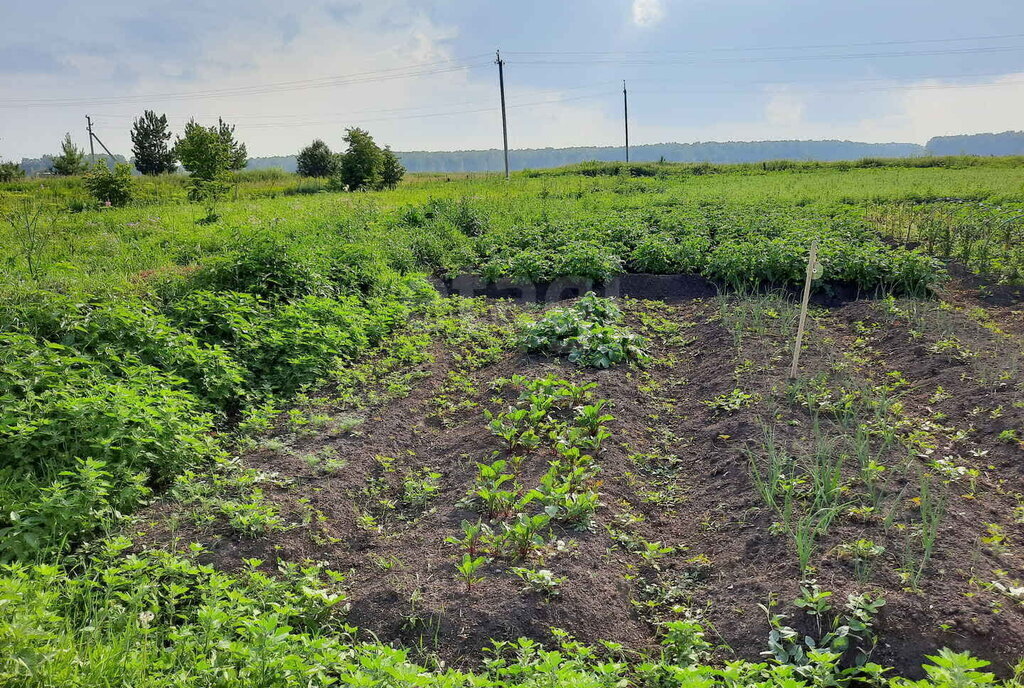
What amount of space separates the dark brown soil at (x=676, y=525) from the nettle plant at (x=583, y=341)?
0.21 m

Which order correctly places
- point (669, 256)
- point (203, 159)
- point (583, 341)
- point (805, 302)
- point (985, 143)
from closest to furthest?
point (805, 302), point (583, 341), point (669, 256), point (203, 159), point (985, 143)

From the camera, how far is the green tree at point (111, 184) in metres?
19.7

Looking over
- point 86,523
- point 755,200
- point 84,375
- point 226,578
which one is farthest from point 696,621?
point 755,200

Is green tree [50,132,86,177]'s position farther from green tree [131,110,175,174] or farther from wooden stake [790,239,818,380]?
wooden stake [790,239,818,380]

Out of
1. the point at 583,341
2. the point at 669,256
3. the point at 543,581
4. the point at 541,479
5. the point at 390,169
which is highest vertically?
the point at 390,169

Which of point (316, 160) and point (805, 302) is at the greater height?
point (316, 160)

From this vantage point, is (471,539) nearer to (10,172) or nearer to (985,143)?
(10,172)

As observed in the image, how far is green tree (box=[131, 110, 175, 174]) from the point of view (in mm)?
43438

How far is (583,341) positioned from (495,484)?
2729 mm

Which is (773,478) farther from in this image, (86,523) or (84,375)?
(84,375)

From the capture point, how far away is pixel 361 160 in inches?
1142

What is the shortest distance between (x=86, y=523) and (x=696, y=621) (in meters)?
3.42

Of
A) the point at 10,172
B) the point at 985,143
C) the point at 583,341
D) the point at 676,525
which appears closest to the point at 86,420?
the point at 676,525

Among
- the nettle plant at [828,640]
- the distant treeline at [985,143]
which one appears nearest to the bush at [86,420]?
the nettle plant at [828,640]
